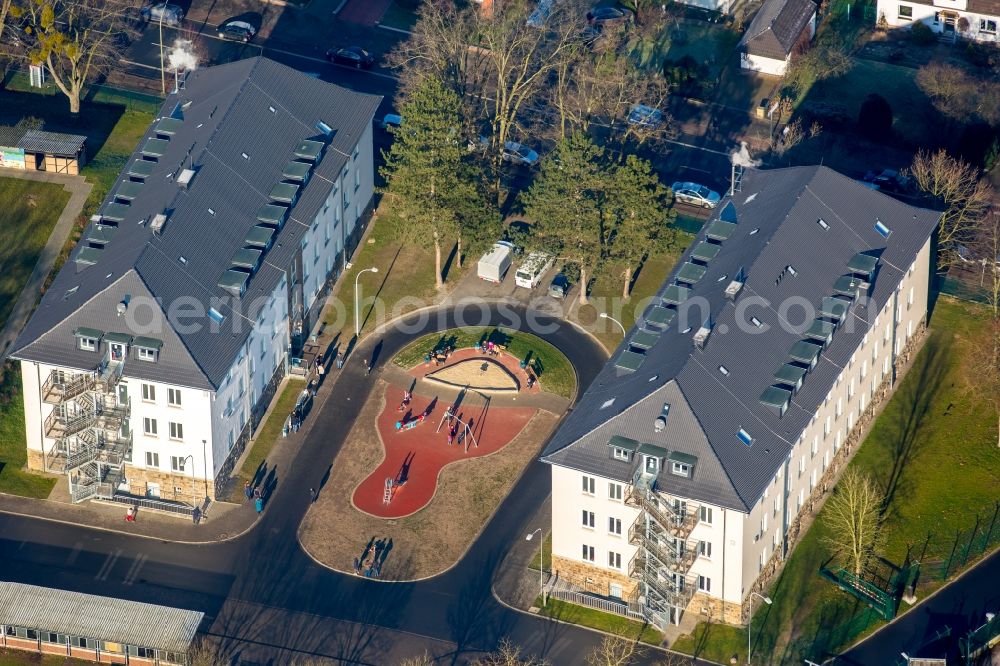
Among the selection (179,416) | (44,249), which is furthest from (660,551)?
(44,249)

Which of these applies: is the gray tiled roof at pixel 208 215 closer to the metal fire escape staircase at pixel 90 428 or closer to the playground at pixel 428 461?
the metal fire escape staircase at pixel 90 428

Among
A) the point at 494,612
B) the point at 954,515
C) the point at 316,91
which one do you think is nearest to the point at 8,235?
the point at 316,91

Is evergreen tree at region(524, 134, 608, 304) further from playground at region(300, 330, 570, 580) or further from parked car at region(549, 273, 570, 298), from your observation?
playground at region(300, 330, 570, 580)

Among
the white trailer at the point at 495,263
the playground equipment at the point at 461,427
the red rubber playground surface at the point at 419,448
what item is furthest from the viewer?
the white trailer at the point at 495,263

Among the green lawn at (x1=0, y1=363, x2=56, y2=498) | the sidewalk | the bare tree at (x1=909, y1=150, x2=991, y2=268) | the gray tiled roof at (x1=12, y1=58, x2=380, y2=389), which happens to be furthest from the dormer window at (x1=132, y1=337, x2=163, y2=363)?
the bare tree at (x1=909, y1=150, x2=991, y2=268)

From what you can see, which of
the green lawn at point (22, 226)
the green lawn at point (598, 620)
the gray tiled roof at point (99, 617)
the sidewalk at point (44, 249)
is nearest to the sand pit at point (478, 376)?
the green lawn at point (598, 620)
